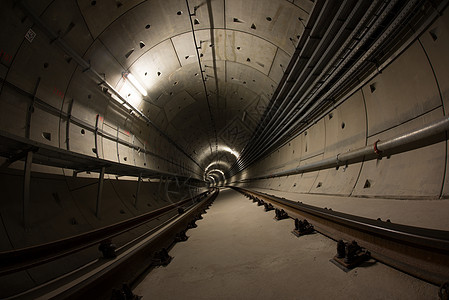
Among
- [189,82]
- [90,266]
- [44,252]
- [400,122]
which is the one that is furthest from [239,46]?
[44,252]

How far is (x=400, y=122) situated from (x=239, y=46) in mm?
5692

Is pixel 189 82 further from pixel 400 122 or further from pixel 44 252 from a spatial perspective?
pixel 400 122

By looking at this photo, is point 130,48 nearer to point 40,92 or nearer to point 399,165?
point 40,92

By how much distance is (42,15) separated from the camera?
392 centimetres

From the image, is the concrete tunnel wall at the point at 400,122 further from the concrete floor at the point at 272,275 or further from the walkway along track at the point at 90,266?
the walkway along track at the point at 90,266

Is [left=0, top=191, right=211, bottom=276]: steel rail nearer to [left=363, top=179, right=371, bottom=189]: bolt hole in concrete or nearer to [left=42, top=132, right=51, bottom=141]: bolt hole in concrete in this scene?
[left=42, top=132, right=51, bottom=141]: bolt hole in concrete

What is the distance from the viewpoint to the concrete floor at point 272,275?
1.32 metres

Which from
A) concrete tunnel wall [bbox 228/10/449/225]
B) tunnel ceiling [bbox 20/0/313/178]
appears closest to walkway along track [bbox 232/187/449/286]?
concrete tunnel wall [bbox 228/10/449/225]

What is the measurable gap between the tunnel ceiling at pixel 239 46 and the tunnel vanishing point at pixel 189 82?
0.04 m

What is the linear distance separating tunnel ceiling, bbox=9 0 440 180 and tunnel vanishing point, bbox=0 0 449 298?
1.6 inches

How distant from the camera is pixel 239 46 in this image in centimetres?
704

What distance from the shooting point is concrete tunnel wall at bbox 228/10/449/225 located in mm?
2549

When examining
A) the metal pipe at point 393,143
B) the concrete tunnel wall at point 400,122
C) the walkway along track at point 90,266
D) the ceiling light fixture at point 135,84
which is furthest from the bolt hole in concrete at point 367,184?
the ceiling light fixture at point 135,84

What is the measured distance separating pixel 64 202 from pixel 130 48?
479 centimetres
